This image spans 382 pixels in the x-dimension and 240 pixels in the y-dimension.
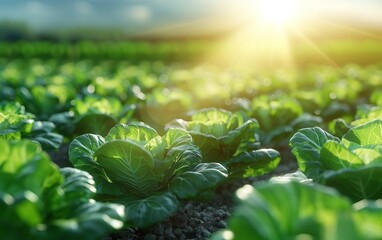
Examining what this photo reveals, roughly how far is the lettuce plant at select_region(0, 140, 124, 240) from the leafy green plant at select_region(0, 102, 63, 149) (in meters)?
1.35

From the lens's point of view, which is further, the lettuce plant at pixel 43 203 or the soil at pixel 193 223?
the soil at pixel 193 223

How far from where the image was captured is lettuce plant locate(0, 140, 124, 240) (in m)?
2.16

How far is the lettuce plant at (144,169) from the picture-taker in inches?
123

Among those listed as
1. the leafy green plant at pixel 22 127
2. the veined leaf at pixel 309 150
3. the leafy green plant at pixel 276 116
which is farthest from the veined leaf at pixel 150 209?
the leafy green plant at pixel 276 116

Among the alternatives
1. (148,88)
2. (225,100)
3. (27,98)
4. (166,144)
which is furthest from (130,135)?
(148,88)

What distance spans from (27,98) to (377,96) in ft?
14.6

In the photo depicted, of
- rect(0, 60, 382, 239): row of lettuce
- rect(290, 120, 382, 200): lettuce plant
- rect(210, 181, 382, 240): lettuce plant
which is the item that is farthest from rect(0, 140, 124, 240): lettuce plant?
rect(290, 120, 382, 200): lettuce plant

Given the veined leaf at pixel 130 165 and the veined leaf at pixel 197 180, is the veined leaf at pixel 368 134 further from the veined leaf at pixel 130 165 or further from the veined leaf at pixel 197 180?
the veined leaf at pixel 130 165

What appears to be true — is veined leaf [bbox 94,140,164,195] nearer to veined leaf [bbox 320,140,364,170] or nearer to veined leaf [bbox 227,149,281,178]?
veined leaf [bbox 227,149,281,178]

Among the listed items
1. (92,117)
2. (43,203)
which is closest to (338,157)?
(43,203)

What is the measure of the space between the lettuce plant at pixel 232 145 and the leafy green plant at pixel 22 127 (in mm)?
1057

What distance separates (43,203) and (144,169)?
3.13ft

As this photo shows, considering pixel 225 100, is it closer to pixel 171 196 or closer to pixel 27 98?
pixel 27 98

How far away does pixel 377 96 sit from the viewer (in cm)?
709
